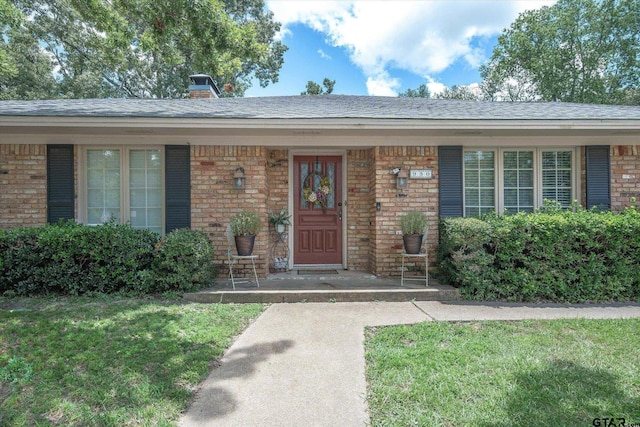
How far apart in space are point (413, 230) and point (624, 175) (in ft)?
13.0

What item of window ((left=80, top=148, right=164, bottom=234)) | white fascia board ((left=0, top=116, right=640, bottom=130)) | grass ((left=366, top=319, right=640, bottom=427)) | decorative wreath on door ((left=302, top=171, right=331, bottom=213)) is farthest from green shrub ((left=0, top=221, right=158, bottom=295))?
grass ((left=366, top=319, right=640, bottom=427))

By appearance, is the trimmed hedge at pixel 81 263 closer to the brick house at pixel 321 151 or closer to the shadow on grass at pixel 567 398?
the brick house at pixel 321 151

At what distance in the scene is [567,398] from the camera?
7.34 feet

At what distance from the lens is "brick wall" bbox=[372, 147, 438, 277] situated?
224 inches

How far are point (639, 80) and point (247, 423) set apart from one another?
24978mm

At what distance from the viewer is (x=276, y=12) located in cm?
1812

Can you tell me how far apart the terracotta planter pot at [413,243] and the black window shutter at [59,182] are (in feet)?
17.5

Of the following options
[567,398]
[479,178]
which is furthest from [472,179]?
[567,398]

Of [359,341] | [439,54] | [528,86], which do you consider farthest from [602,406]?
[528,86]

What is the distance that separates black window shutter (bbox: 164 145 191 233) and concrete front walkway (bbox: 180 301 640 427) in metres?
2.33

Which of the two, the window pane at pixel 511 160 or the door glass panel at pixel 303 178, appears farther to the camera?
the door glass panel at pixel 303 178

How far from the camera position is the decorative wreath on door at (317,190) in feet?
20.6

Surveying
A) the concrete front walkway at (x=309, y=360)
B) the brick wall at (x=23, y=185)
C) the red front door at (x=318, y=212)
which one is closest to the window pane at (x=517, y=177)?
the concrete front walkway at (x=309, y=360)

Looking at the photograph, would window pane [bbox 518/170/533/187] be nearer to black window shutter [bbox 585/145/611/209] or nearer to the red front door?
black window shutter [bbox 585/145/611/209]
